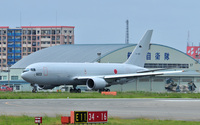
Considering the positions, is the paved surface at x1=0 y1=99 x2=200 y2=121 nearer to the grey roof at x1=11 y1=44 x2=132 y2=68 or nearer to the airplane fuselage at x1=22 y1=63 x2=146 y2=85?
the airplane fuselage at x1=22 y1=63 x2=146 y2=85

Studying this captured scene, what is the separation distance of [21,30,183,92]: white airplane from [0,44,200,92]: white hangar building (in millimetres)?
16310

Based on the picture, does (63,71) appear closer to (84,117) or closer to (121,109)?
(121,109)

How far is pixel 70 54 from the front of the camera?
118875 millimetres

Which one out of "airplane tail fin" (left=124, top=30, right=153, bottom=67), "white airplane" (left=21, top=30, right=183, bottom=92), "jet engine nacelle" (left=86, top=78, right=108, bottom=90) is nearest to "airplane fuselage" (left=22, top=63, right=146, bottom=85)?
"white airplane" (left=21, top=30, right=183, bottom=92)

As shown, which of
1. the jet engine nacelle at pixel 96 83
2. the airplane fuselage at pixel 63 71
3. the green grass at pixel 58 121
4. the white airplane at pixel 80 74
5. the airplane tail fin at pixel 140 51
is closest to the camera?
the green grass at pixel 58 121

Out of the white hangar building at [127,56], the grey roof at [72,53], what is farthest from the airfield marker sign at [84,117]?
the grey roof at [72,53]

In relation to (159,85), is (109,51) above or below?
above

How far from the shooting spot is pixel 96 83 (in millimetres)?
75250

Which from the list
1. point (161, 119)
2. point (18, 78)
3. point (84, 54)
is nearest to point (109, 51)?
point (84, 54)

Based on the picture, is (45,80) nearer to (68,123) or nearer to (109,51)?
(109,51)

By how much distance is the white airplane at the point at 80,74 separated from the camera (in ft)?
239

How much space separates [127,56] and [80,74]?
3327 centimetres

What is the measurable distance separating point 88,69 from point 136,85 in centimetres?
2519

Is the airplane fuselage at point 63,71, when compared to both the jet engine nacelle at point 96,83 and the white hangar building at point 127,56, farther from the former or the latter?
the white hangar building at point 127,56
